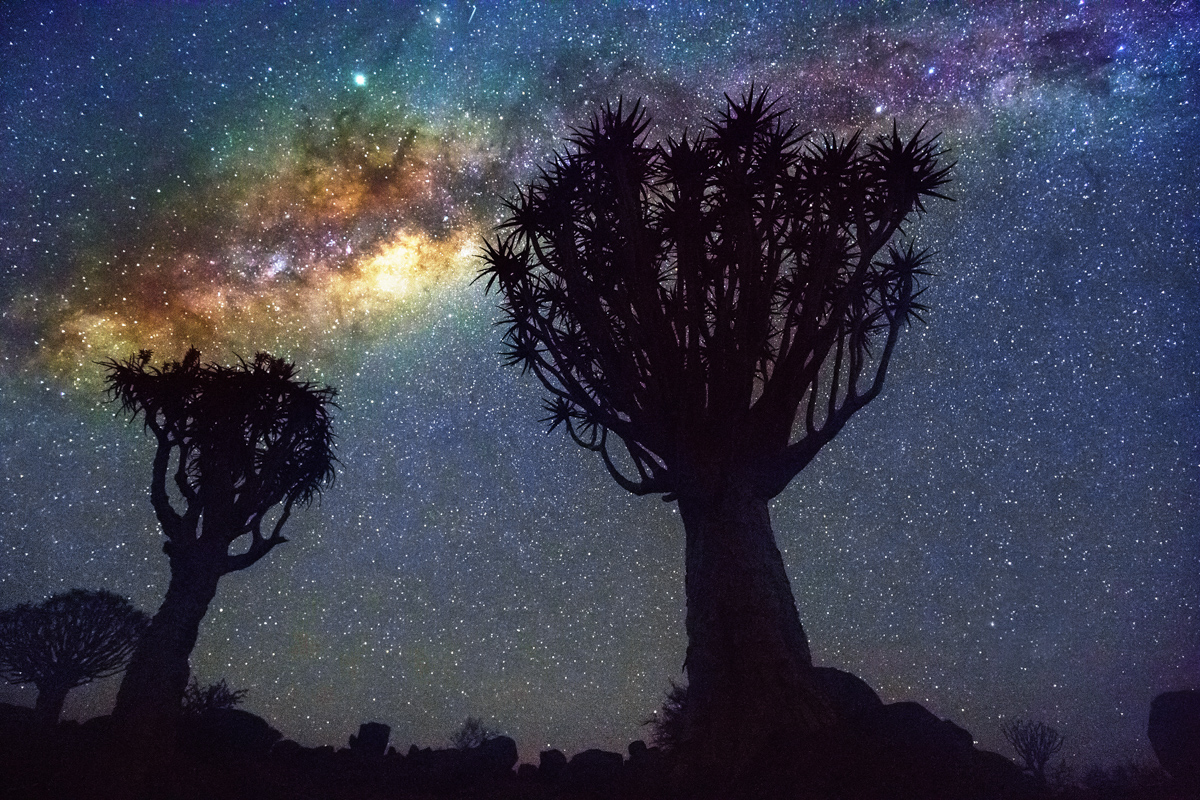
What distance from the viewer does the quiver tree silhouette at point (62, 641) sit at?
49.0 ft

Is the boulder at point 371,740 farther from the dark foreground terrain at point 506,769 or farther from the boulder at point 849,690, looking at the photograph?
the boulder at point 849,690

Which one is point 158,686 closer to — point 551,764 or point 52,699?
point 551,764

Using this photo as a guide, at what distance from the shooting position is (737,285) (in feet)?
24.8

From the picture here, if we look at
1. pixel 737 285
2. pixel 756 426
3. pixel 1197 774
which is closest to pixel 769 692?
pixel 756 426

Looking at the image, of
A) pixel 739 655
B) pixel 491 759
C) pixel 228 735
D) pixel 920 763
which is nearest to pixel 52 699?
pixel 228 735

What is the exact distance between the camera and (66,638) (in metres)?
15.3

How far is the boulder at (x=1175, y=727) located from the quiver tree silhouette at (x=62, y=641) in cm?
2204

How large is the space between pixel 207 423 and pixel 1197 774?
52.0ft

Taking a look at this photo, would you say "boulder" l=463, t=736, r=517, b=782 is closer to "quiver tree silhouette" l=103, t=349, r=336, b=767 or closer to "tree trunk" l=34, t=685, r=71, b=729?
"quiver tree silhouette" l=103, t=349, r=336, b=767

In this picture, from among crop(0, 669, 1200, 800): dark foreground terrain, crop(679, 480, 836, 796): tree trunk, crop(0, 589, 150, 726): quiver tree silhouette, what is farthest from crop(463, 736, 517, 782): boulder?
crop(0, 589, 150, 726): quiver tree silhouette

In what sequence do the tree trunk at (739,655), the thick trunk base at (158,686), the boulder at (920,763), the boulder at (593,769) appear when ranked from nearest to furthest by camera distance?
the boulder at (920,763), the tree trunk at (739,655), the boulder at (593,769), the thick trunk base at (158,686)

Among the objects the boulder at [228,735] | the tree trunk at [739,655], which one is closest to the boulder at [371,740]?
the boulder at [228,735]

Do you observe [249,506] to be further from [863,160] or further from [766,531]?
[863,160]

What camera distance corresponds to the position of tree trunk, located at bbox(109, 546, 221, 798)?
829 centimetres
